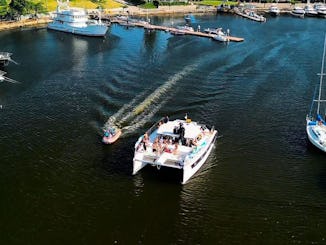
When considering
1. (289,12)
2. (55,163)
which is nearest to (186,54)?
(55,163)

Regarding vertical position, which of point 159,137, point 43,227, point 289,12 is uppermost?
point 289,12

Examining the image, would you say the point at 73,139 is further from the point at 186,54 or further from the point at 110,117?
the point at 186,54

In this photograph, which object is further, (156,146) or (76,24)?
(76,24)

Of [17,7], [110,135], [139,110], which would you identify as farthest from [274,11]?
[110,135]

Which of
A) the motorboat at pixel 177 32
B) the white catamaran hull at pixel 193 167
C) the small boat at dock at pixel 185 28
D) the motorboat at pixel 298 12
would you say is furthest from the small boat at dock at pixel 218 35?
the white catamaran hull at pixel 193 167

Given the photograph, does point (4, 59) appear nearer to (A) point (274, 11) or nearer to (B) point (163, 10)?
(B) point (163, 10)

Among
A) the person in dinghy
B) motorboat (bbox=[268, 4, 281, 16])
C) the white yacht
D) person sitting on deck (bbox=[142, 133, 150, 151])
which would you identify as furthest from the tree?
person sitting on deck (bbox=[142, 133, 150, 151])
